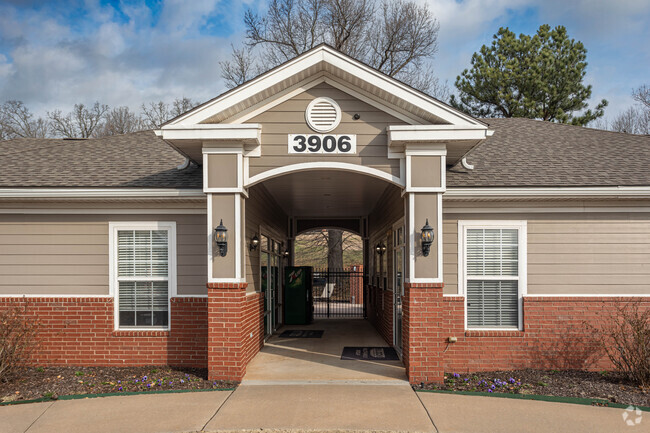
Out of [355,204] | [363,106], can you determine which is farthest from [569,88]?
[363,106]

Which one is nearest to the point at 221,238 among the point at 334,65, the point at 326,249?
the point at 334,65

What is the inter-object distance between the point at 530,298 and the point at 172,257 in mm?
6067

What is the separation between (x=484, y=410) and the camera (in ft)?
22.7

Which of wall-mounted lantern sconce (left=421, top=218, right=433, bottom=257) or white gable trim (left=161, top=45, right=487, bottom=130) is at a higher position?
white gable trim (left=161, top=45, right=487, bottom=130)

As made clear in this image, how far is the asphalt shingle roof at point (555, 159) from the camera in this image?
30.3 feet

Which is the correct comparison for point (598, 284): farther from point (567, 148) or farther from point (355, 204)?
point (355, 204)

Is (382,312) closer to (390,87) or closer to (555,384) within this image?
(555,384)

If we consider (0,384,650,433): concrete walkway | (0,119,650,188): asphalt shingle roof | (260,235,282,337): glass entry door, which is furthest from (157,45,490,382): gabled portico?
(260,235,282,337): glass entry door

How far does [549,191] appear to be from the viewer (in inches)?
354

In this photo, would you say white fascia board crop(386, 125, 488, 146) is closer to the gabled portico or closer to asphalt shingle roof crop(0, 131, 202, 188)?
the gabled portico

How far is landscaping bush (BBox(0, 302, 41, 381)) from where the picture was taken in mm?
7988

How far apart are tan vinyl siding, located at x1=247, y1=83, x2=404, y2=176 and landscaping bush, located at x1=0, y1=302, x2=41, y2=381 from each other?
4.33 metres

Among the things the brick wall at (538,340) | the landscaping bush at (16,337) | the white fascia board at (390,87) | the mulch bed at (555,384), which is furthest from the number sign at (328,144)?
the landscaping bush at (16,337)

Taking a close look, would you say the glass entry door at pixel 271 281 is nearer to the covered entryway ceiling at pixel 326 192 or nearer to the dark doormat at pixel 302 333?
the dark doormat at pixel 302 333
